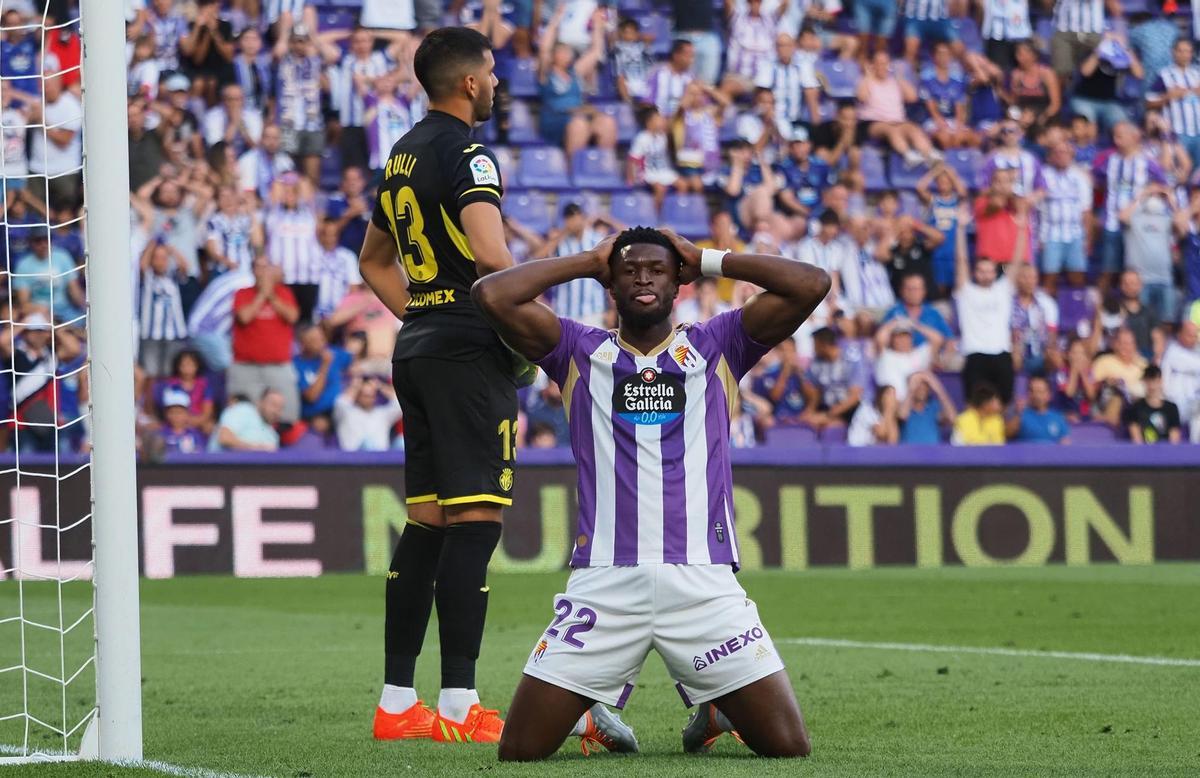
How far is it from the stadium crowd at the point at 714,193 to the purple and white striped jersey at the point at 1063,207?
26 millimetres

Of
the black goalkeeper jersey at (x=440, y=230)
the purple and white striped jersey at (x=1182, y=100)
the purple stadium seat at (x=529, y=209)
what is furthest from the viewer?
the purple and white striped jersey at (x=1182, y=100)

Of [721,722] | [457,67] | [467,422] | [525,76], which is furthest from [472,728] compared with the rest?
[525,76]

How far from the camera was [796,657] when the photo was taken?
8.17m

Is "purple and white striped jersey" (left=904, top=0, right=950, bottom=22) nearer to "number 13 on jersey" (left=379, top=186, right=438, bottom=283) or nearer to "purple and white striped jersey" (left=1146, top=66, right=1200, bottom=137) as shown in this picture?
"purple and white striped jersey" (left=1146, top=66, right=1200, bottom=137)

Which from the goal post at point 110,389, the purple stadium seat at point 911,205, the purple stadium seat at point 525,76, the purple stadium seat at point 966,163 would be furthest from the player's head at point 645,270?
the purple stadium seat at point 966,163

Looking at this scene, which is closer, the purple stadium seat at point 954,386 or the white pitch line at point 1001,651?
the white pitch line at point 1001,651

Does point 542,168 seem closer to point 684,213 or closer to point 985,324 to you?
point 684,213

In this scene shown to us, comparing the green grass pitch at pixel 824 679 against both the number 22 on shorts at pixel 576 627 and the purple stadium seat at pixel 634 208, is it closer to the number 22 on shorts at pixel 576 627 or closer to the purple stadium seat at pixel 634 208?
the number 22 on shorts at pixel 576 627

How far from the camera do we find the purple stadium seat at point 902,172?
1755 centimetres

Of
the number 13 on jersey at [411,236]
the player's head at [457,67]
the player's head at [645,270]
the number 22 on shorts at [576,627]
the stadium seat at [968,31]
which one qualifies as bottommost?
the number 22 on shorts at [576,627]

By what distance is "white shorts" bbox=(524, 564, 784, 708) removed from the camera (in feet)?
16.3

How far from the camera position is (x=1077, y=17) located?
1891 cm

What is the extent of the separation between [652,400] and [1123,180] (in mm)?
13389

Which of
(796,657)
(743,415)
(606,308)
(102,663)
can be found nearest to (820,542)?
(743,415)
